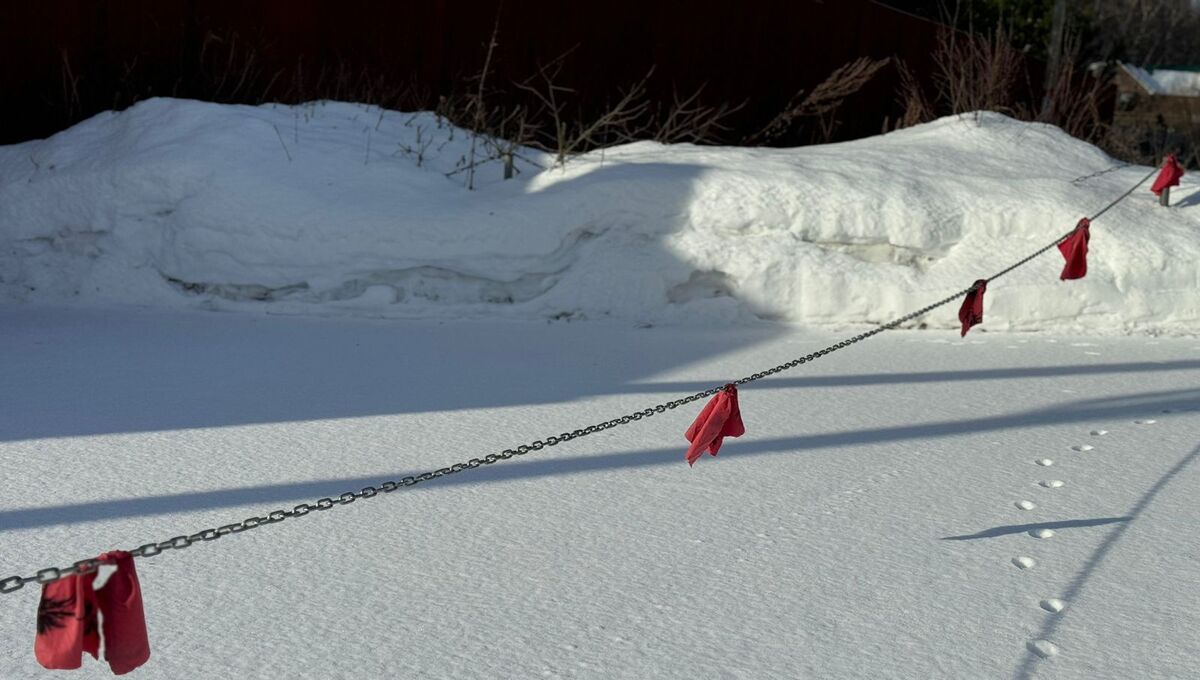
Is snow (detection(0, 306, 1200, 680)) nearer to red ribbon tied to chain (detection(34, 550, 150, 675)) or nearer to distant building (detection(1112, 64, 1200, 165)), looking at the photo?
red ribbon tied to chain (detection(34, 550, 150, 675))

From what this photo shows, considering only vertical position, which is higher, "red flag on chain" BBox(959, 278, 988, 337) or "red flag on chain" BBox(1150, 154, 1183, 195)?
"red flag on chain" BBox(1150, 154, 1183, 195)

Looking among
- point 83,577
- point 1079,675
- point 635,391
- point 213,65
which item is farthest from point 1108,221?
point 83,577

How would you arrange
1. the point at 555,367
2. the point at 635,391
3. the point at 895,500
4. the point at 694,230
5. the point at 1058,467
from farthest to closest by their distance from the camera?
1. the point at 694,230
2. the point at 555,367
3. the point at 635,391
4. the point at 1058,467
5. the point at 895,500

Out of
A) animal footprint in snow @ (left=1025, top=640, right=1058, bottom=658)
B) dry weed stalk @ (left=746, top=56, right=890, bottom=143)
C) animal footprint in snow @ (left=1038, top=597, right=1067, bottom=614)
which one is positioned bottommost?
animal footprint in snow @ (left=1025, top=640, right=1058, bottom=658)

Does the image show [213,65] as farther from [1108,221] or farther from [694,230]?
[1108,221]

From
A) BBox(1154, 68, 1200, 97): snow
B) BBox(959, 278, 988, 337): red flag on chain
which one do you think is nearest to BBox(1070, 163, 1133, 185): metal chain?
BBox(959, 278, 988, 337): red flag on chain

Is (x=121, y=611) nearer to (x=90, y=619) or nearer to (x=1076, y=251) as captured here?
(x=90, y=619)

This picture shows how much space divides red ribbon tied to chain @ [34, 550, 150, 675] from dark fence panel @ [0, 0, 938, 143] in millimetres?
7340

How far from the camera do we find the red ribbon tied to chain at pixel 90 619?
2.15 m

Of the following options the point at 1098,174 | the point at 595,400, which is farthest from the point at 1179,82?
the point at 595,400

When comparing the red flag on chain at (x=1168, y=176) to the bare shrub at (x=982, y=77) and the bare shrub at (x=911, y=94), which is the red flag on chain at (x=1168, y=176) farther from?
the bare shrub at (x=911, y=94)

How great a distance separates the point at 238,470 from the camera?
4371 mm

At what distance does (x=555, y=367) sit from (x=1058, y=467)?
2358 mm

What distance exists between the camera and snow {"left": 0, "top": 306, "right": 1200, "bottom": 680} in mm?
3021
